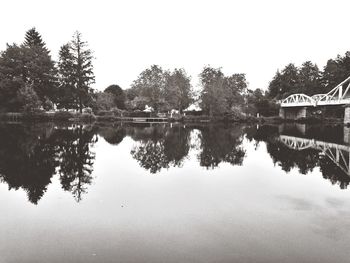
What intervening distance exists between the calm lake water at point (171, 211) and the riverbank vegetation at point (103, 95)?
4180 cm

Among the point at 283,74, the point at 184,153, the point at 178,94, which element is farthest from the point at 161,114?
the point at 184,153

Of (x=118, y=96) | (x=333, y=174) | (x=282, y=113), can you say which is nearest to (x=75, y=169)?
(x=333, y=174)

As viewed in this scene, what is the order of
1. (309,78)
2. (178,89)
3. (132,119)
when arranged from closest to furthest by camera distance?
1. (132,119)
2. (178,89)
3. (309,78)

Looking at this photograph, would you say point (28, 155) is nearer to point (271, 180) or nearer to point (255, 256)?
point (271, 180)

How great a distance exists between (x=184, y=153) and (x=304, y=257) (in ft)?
41.2

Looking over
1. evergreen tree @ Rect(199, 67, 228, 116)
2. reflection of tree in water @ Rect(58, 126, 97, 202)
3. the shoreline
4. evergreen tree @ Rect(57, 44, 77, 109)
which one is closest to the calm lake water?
reflection of tree in water @ Rect(58, 126, 97, 202)

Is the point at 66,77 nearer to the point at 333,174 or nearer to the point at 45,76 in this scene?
the point at 45,76

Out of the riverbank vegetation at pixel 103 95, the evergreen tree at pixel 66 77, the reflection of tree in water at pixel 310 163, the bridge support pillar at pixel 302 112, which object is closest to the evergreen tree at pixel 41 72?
the riverbank vegetation at pixel 103 95

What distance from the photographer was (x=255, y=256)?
495 centimetres

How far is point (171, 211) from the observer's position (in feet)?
23.9

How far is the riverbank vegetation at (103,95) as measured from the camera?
5250 cm

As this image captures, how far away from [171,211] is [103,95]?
78.8m

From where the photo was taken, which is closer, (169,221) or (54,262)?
(54,262)

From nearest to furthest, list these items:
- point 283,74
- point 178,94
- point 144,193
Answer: point 144,193 → point 178,94 → point 283,74
